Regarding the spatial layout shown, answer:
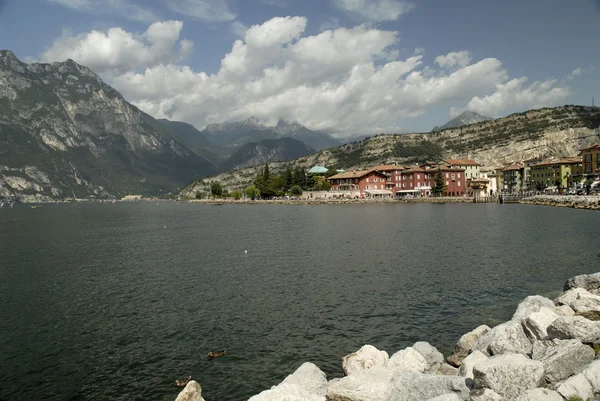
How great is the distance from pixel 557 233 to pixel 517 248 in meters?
15.7

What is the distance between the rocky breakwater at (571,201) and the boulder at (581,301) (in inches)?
3482

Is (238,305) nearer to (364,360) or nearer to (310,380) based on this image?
(364,360)

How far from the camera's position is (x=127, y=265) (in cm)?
3816

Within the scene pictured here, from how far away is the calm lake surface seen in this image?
16.2 metres

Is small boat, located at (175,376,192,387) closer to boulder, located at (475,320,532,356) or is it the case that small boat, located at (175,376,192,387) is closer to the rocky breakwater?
boulder, located at (475,320,532,356)

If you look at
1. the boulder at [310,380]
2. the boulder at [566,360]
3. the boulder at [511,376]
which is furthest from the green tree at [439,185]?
the boulder at [511,376]

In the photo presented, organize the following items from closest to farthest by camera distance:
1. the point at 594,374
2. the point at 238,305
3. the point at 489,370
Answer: the point at 594,374, the point at 489,370, the point at 238,305

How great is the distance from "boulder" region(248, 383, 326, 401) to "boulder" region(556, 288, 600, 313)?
11.9 metres

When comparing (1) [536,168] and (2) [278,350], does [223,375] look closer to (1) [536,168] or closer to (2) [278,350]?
(2) [278,350]

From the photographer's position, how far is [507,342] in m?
13.8

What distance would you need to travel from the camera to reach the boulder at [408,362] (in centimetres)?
1393

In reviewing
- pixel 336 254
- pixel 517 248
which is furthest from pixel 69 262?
pixel 517 248

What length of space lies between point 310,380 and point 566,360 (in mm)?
7683

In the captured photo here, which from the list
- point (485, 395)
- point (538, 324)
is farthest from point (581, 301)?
point (485, 395)
